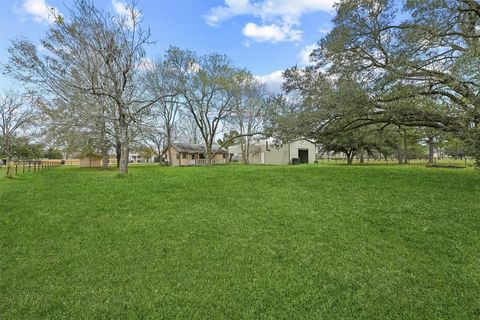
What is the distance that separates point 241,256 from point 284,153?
34282 mm

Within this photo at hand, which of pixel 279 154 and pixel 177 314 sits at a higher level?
pixel 279 154

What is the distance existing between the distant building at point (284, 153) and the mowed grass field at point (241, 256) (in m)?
29.9

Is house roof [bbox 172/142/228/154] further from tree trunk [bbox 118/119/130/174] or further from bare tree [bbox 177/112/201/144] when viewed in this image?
tree trunk [bbox 118/119/130/174]

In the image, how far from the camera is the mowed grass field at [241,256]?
2.83 metres

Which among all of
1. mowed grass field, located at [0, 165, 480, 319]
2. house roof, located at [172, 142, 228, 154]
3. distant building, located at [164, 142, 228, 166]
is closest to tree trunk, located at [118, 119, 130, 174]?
mowed grass field, located at [0, 165, 480, 319]

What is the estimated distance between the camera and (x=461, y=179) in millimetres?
8992

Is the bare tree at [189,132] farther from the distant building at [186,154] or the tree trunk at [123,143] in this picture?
the tree trunk at [123,143]

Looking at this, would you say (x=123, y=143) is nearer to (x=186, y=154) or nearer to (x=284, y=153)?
(x=284, y=153)

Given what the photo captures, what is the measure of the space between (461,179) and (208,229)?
8.54 meters

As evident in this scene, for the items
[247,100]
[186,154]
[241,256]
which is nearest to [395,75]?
[241,256]

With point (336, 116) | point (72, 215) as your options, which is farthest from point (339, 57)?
point (72, 215)

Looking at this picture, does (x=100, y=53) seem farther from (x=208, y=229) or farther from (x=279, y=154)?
(x=279, y=154)

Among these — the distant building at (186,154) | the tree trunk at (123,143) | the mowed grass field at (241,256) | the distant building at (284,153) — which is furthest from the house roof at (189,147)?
the mowed grass field at (241,256)

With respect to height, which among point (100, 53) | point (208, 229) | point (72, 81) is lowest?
point (208, 229)
